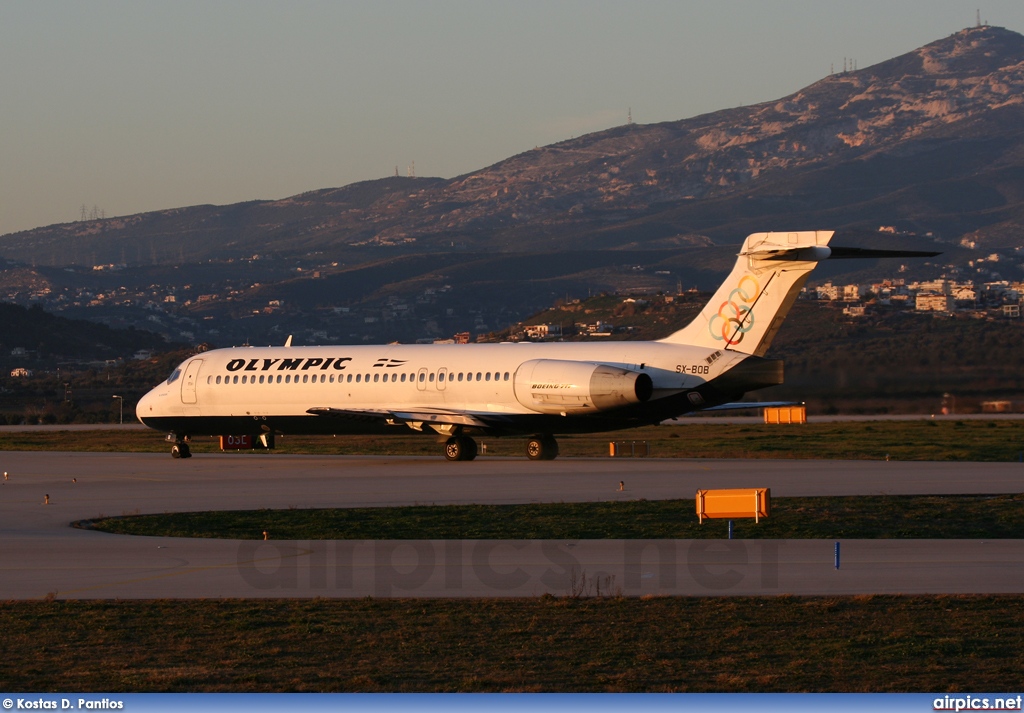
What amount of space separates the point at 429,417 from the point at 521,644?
26185 millimetres

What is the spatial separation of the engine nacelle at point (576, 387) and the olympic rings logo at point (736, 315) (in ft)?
7.38

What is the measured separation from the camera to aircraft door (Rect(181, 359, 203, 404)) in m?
45.0

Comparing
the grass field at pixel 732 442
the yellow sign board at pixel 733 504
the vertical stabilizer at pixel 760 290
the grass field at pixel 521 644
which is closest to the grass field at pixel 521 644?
the grass field at pixel 521 644

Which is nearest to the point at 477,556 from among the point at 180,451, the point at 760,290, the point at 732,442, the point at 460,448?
the point at 760,290

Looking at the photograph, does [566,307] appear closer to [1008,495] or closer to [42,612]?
[1008,495]

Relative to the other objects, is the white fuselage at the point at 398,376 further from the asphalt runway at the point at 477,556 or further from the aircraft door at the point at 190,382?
the asphalt runway at the point at 477,556

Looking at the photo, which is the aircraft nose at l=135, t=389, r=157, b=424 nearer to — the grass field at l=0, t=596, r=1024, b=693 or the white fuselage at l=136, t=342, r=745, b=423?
the white fuselage at l=136, t=342, r=745, b=423

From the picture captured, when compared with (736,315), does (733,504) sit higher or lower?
lower

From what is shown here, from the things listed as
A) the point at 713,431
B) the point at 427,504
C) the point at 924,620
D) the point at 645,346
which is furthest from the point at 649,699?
the point at 713,431

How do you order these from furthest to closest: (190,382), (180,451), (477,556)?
(190,382)
(180,451)
(477,556)

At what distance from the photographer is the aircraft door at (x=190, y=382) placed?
4497 cm

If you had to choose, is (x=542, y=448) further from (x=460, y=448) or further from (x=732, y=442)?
(x=732, y=442)

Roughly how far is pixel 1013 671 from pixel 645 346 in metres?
25.7

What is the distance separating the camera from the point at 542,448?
40.0 meters
